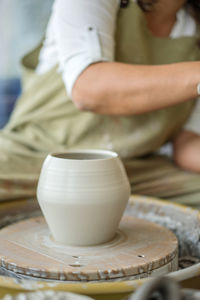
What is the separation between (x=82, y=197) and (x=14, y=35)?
1923 millimetres

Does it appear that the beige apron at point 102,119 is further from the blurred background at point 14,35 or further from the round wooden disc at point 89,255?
the blurred background at point 14,35

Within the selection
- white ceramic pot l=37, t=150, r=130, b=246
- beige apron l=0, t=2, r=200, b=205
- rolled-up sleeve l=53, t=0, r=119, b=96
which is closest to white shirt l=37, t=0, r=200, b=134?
rolled-up sleeve l=53, t=0, r=119, b=96

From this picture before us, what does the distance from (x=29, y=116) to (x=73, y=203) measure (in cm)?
76

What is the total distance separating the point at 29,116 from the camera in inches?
62.7

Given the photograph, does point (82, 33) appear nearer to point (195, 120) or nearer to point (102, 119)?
point (102, 119)

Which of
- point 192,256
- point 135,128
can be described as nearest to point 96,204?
point 192,256

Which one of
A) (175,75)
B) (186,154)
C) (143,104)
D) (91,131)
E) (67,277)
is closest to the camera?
(67,277)

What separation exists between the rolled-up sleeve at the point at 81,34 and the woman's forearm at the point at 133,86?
0.04 m

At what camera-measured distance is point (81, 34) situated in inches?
51.3

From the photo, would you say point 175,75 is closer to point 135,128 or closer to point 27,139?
point 135,128

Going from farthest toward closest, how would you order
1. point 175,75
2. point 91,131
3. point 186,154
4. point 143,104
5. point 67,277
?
point 186,154 → point 91,131 → point 143,104 → point 175,75 → point 67,277

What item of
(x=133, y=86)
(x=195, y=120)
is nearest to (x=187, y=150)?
(x=195, y=120)

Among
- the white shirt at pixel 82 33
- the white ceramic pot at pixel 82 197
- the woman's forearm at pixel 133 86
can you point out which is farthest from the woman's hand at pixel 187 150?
the white ceramic pot at pixel 82 197

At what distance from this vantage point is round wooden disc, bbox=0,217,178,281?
85cm
